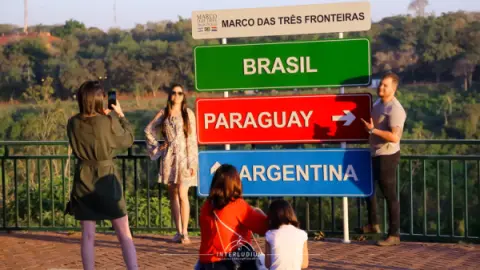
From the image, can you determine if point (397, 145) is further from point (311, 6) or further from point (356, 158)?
point (311, 6)

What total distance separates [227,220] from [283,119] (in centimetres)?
382

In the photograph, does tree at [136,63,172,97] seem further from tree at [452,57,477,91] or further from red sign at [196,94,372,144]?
red sign at [196,94,372,144]

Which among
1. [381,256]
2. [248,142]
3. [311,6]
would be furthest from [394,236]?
[311,6]

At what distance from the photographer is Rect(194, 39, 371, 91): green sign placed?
28.2 feet

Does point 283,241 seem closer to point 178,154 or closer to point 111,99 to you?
point 111,99

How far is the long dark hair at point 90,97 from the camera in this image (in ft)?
21.0

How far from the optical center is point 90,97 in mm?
6406

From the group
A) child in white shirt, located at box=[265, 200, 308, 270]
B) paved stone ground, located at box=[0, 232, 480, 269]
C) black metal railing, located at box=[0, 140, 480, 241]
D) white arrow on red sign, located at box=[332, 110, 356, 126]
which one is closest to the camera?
child in white shirt, located at box=[265, 200, 308, 270]

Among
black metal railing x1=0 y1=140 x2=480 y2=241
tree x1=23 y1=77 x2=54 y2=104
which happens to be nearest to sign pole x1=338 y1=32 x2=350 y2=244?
black metal railing x1=0 y1=140 x2=480 y2=241

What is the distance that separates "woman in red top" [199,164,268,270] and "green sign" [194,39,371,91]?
379 centimetres

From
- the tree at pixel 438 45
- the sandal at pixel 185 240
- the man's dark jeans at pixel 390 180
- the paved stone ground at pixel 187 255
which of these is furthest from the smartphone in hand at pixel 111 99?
the tree at pixel 438 45

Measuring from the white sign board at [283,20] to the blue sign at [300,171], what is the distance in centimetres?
132

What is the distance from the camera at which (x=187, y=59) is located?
130 ft

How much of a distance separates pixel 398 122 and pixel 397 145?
31 centimetres
